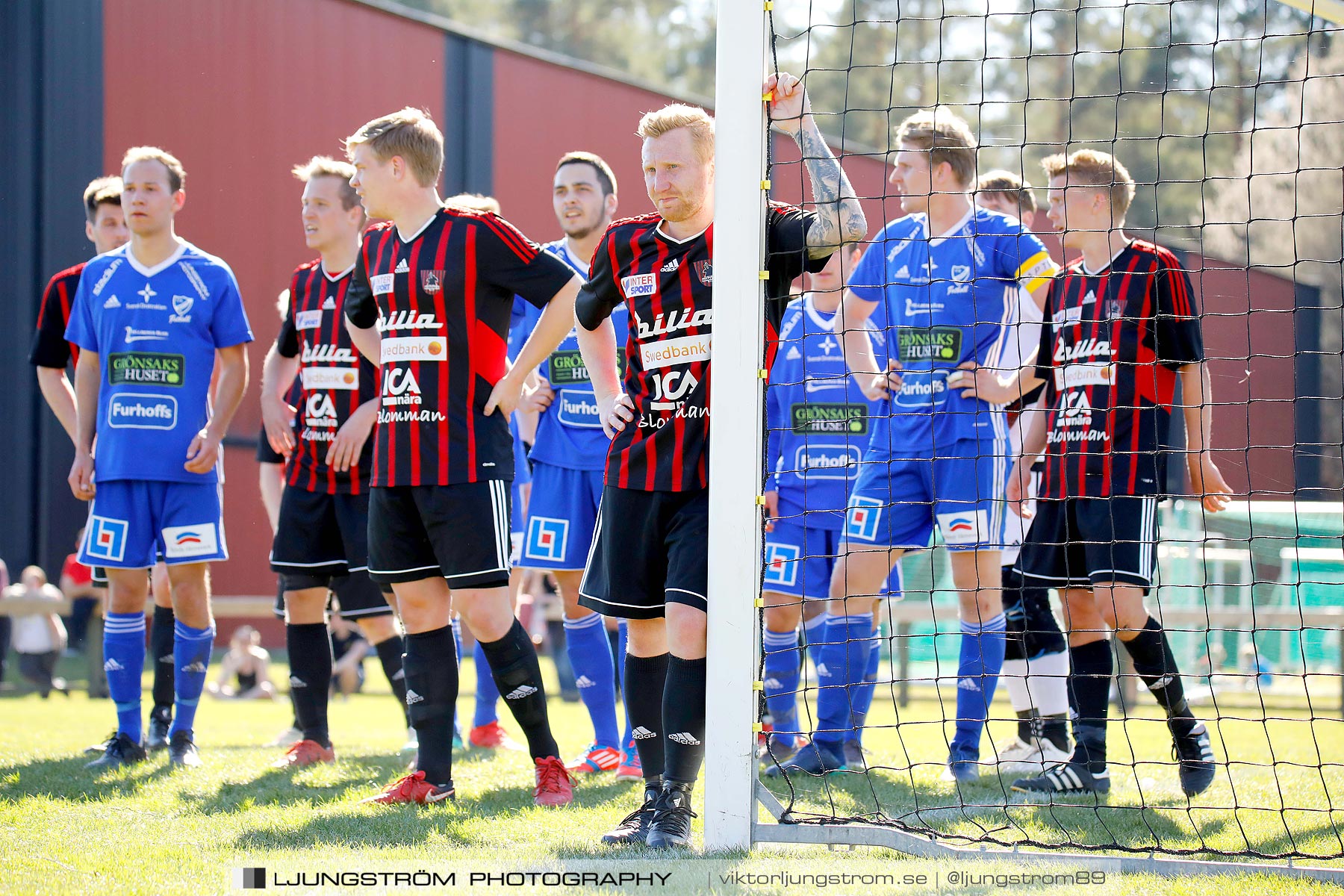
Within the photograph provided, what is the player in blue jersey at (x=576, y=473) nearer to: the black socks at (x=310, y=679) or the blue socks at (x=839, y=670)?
the blue socks at (x=839, y=670)

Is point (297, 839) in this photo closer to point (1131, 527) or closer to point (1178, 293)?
point (1131, 527)

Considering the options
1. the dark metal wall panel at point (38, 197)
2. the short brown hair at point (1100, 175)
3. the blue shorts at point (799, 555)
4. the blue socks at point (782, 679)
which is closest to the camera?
the short brown hair at point (1100, 175)

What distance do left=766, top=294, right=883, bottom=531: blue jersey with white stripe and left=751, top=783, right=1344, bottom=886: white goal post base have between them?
7.81 ft

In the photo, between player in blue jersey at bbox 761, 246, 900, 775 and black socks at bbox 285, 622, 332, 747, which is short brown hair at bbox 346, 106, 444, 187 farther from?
black socks at bbox 285, 622, 332, 747

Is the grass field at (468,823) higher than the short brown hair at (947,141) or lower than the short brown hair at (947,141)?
lower

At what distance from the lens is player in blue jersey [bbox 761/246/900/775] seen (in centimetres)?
517

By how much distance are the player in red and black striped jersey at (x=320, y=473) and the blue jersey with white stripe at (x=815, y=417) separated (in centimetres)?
184

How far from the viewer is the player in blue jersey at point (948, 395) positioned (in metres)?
4.78

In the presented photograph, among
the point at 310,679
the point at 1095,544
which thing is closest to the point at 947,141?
the point at 1095,544

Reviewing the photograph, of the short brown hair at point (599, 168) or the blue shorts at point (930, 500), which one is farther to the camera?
the short brown hair at point (599, 168)

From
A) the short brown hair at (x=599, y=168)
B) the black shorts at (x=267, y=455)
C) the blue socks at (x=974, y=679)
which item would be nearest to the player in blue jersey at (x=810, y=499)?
the blue socks at (x=974, y=679)

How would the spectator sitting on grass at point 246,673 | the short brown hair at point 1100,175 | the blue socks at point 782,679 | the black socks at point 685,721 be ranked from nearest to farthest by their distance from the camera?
the black socks at point 685,721 → the short brown hair at point 1100,175 → the blue socks at point 782,679 → the spectator sitting on grass at point 246,673

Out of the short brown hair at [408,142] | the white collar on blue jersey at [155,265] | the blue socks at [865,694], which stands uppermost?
the short brown hair at [408,142]

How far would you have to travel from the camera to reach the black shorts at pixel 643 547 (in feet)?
11.3
